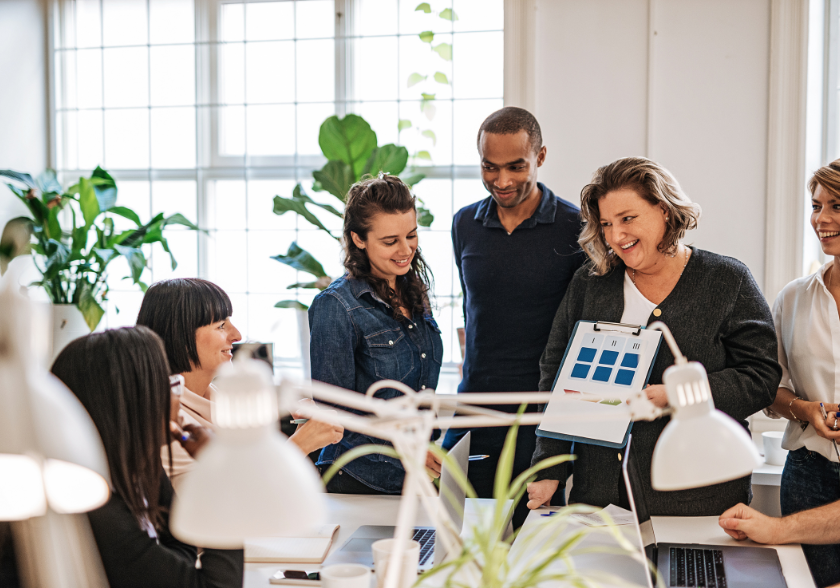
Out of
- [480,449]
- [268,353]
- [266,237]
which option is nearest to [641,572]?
[480,449]

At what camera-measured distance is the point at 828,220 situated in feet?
6.54

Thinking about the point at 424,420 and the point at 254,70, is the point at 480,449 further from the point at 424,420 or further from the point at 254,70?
the point at 254,70

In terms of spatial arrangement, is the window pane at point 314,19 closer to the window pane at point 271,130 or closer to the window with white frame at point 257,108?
the window with white frame at point 257,108

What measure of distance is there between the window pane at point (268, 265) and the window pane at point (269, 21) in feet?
3.67

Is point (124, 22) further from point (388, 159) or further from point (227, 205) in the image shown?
point (388, 159)

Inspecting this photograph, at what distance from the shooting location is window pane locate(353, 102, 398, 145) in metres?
3.96

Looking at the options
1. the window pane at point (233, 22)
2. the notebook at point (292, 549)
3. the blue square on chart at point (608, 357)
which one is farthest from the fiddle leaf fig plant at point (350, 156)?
the notebook at point (292, 549)

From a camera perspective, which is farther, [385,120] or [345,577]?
[385,120]

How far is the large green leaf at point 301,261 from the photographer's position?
3.48 m

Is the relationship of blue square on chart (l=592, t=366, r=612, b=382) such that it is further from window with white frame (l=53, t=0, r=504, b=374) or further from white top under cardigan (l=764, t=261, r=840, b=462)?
window with white frame (l=53, t=0, r=504, b=374)

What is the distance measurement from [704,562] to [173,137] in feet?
12.4

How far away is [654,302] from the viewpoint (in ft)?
6.42

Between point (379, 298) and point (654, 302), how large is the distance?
78cm

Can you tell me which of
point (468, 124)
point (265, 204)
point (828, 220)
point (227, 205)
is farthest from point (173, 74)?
point (828, 220)
